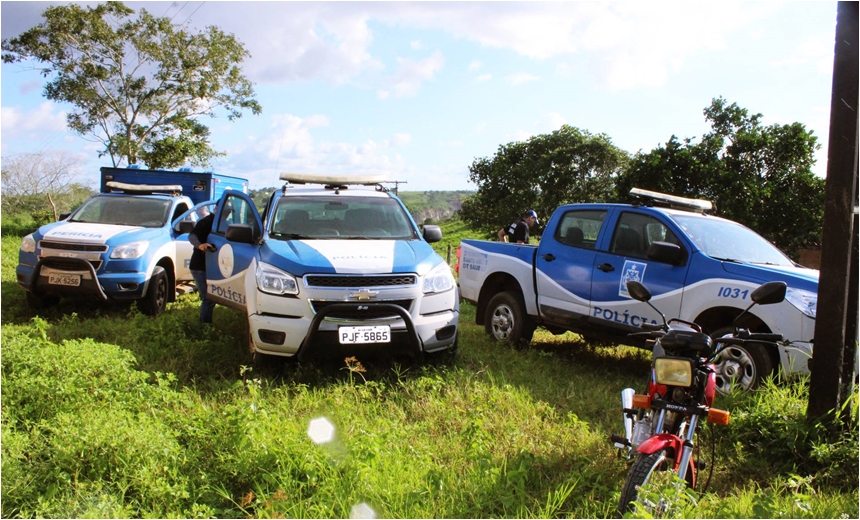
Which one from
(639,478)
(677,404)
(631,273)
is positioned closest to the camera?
(639,478)

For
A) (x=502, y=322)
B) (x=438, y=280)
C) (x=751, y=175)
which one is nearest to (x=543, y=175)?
(x=751, y=175)

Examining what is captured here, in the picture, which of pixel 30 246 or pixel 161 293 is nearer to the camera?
pixel 30 246

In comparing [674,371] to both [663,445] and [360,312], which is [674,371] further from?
Answer: [360,312]

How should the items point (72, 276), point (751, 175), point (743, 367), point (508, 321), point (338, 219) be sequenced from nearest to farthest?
point (743, 367) < point (338, 219) < point (508, 321) < point (72, 276) < point (751, 175)

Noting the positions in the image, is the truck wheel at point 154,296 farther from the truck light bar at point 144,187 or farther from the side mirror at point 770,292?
the side mirror at point 770,292

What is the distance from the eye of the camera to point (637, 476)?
3.21 metres

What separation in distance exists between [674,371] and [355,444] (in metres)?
1.86

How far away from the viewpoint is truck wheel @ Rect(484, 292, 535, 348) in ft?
24.7

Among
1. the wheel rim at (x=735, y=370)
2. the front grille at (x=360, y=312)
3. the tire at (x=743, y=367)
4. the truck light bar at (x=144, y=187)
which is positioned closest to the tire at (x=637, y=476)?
the tire at (x=743, y=367)

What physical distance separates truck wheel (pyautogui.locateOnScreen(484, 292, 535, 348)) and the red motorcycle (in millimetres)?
3776

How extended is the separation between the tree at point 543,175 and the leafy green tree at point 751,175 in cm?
682

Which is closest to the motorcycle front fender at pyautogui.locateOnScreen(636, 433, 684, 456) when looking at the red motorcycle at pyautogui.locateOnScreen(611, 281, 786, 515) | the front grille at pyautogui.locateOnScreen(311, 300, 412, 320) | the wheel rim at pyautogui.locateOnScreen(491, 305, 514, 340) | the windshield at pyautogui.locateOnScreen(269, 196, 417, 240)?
the red motorcycle at pyautogui.locateOnScreen(611, 281, 786, 515)

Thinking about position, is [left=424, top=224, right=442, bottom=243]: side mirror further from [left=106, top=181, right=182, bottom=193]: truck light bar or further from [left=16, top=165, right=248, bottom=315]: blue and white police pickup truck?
[left=106, top=181, right=182, bottom=193]: truck light bar

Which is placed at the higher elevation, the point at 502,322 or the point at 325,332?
the point at 325,332
